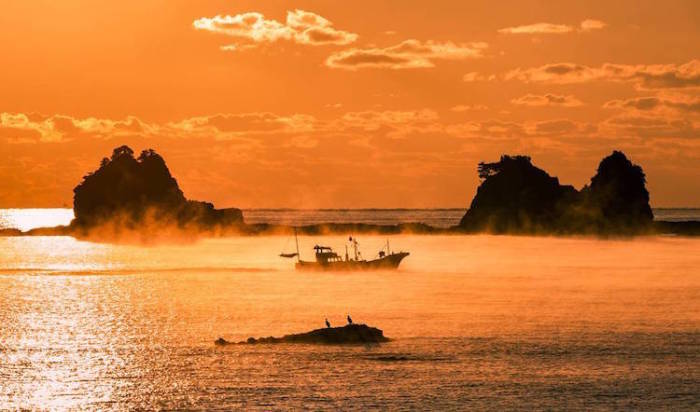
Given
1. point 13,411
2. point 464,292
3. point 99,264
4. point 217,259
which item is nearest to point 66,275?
point 99,264

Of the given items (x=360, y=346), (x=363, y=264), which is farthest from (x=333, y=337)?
(x=363, y=264)

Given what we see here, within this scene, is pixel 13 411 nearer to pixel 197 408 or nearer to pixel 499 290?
pixel 197 408

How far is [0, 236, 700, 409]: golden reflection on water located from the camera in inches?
2103

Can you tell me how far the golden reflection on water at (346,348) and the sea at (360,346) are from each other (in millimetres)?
183

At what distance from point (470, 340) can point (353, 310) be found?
23849 millimetres

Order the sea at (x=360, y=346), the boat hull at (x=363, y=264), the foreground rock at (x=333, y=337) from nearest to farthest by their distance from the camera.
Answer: the sea at (x=360, y=346)
the foreground rock at (x=333, y=337)
the boat hull at (x=363, y=264)

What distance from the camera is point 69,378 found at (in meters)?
57.4

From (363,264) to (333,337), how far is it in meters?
84.6

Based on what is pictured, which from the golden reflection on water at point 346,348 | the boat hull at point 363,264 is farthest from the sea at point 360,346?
the boat hull at point 363,264

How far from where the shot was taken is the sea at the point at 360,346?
5216 cm

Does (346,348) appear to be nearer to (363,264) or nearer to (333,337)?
(333,337)

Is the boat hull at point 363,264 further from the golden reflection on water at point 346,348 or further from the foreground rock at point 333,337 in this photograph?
the foreground rock at point 333,337

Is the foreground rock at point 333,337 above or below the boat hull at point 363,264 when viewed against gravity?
below

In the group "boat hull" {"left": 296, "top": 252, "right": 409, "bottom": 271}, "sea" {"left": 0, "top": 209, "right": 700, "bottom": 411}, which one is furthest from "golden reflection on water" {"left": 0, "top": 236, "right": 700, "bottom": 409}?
"boat hull" {"left": 296, "top": 252, "right": 409, "bottom": 271}
